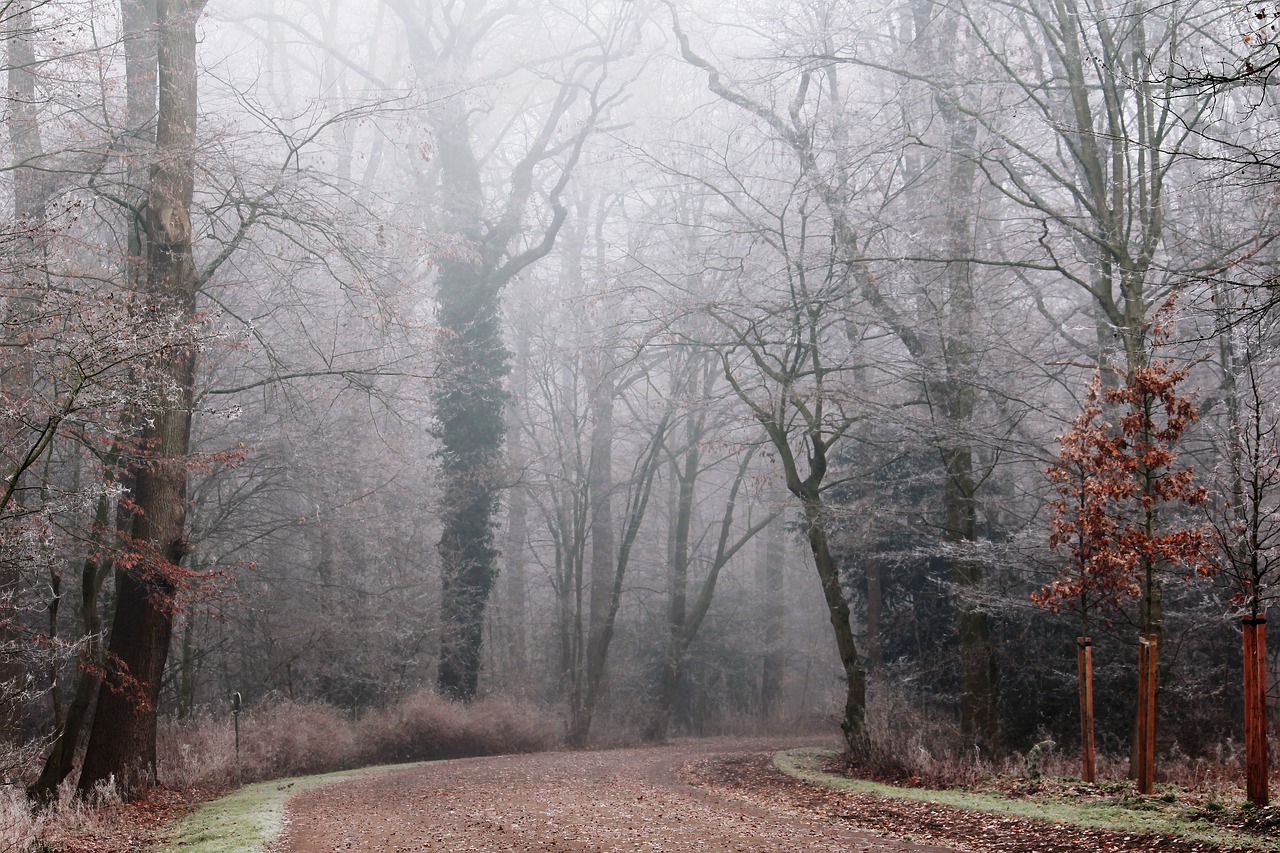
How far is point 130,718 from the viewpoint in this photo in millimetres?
11688

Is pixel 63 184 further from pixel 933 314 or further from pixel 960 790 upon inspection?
pixel 960 790

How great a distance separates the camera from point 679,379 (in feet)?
80.6

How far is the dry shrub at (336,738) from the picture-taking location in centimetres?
1371

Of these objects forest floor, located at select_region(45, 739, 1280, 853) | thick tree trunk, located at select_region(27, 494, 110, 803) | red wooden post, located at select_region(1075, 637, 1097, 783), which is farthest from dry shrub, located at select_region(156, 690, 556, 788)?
red wooden post, located at select_region(1075, 637, 1097, 783)

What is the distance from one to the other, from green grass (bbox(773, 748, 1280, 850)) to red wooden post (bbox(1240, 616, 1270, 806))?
1.52 ft

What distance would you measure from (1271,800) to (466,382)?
17.9 metres

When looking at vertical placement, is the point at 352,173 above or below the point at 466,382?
above

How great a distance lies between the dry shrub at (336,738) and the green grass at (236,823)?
86 cm

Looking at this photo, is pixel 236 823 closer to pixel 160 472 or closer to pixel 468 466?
pixel 160 472

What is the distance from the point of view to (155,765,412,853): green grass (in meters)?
8.16

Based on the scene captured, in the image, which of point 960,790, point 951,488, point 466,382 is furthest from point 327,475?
point 960,790

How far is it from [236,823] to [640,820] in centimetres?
360

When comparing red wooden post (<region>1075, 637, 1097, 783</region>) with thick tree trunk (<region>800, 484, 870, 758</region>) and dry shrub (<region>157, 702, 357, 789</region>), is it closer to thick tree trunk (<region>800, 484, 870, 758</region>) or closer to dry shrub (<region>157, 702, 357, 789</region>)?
thick tree trunk (<region>800, 484, 870, 758</region>)

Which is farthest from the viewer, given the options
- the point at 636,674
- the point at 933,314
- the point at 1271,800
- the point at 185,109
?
the point at 636,674
